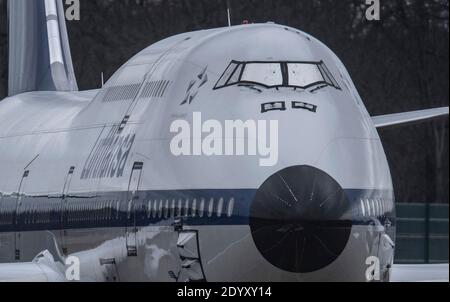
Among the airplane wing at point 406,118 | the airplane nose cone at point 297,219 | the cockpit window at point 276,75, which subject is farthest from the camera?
the airplane wing at point 406,118

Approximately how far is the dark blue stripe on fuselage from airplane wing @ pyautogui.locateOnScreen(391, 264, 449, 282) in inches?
116

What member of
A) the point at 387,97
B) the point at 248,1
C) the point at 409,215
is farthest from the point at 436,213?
the point at 248,1

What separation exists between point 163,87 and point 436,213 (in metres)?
26.9

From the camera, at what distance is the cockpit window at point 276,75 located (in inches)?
815

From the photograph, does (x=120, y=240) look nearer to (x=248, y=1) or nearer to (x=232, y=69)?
(x=232, y=69)

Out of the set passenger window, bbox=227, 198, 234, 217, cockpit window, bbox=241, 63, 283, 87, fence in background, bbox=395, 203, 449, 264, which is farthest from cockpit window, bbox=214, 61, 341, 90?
fence in background, bbox=395, 203, 449, 264

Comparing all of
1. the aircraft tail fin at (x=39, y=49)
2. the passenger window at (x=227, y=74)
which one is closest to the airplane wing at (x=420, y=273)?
the passenger window at (x=227, y=74)

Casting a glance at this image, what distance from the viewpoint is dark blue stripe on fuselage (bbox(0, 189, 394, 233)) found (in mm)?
19688

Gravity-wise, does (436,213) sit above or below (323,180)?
below

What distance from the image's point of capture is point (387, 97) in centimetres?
4981

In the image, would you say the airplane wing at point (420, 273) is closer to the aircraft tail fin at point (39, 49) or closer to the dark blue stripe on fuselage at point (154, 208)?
the dark blue stripe on fuselage at point (154, 208)

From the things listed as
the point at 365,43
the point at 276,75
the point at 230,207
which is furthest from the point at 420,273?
the point at 365,43

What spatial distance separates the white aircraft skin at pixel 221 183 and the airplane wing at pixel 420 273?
2.86 meters

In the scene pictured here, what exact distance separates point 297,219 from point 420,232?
28.7 metres
